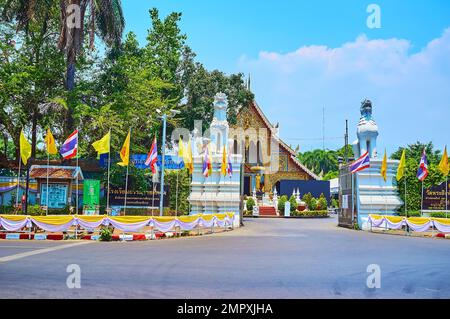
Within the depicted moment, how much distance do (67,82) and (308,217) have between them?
24.6 metres

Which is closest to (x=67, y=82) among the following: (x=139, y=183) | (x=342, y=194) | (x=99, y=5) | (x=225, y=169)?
(x=99, y=5)

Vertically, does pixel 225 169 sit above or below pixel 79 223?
above

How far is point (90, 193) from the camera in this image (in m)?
27.6

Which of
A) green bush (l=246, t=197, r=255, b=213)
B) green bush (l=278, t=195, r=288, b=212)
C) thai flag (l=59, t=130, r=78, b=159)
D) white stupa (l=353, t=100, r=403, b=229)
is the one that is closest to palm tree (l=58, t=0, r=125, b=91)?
thai flag (l=59, t=130, r=78, b=159)

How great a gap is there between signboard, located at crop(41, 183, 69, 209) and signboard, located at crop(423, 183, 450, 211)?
67.7ft

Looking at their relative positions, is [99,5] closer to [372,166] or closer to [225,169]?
[225,169]

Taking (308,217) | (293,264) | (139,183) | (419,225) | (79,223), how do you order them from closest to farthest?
(293,264) → (79,223) → (419,225) → (139,183) → (308,217)

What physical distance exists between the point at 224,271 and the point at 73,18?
74.4 ft

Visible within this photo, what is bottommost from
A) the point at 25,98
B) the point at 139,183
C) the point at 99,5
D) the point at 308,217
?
the point at 308,217

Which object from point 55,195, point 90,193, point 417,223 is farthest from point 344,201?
point 55,195

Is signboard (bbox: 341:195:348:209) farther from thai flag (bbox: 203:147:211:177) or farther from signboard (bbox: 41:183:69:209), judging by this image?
signboard (bbox: 41:183:69:209)

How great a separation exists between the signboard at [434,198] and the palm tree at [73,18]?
21.1 meters

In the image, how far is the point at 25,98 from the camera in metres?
30.0

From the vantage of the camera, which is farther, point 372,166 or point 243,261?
point 372,166
